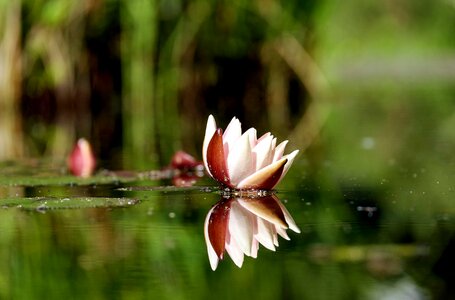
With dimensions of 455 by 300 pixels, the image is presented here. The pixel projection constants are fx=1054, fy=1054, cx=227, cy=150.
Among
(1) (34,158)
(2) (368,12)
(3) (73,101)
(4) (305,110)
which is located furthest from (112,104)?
(2) (368,12)

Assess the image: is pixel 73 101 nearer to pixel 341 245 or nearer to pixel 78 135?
pixel 78 135

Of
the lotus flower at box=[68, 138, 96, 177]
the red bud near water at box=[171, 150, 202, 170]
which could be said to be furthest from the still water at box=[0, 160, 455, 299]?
the lotus flower at box=[68, 138, 96, 177]

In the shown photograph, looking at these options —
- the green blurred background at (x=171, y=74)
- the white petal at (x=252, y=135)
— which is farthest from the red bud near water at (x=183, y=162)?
the green blurred background at (x=171, y=74)

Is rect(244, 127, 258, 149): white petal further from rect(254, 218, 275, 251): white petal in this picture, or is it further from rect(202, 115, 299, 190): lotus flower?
rect(254, 218, 275, 251): white petal

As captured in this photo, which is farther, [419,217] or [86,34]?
[86,34]

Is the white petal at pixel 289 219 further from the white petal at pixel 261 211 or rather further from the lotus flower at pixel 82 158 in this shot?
the lotus flower at pixel 82 158

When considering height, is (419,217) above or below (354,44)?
below

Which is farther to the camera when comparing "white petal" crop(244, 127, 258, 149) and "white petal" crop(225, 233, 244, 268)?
"white petal" crop(244, 127, 258, 149)
